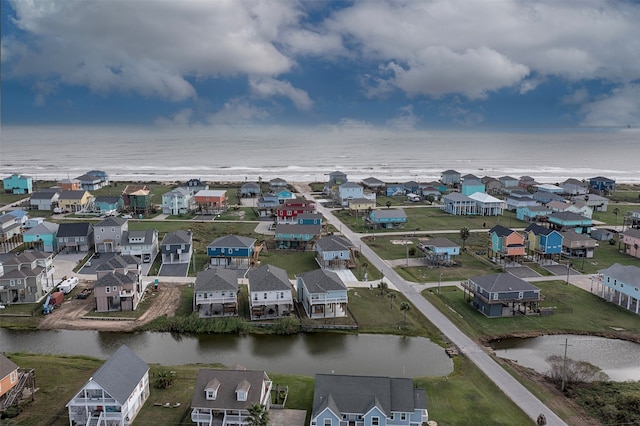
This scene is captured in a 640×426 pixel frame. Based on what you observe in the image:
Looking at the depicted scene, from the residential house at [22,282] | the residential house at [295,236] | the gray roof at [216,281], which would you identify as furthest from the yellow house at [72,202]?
the gray roof at [216,281]

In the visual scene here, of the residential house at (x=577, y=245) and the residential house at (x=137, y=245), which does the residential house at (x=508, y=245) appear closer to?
the residential house at (x=577, y=245)

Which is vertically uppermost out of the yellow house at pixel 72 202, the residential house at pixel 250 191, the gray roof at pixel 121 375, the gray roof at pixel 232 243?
the residential house at pixel 250 191

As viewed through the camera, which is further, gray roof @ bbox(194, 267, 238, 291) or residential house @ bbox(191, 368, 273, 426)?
gray roof @ bbox(194, 267, 238, 291)

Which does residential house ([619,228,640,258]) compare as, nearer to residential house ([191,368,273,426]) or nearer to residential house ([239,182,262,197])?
residential house ([191,368,273,426])

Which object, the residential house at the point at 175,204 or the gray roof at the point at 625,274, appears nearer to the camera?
the gray roof at the point at 625,274

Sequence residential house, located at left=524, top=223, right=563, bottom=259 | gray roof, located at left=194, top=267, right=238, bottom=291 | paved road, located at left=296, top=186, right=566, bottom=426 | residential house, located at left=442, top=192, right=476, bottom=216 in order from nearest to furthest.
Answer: paved road, located at left=296, top=186, right=566, bottom=426 → gray roof, located at left=194, top=267, right=238, bottom=291 → residential house, located at left=524, top=223, right=563, bottom=259 → residential house, located at left=442, top=192, right=476, bottom=216

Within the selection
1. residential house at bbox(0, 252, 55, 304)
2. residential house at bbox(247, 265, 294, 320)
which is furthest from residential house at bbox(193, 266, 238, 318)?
residential house at bbox(0, 252, 55, 304)

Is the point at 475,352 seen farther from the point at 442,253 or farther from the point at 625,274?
the point at 442,253
